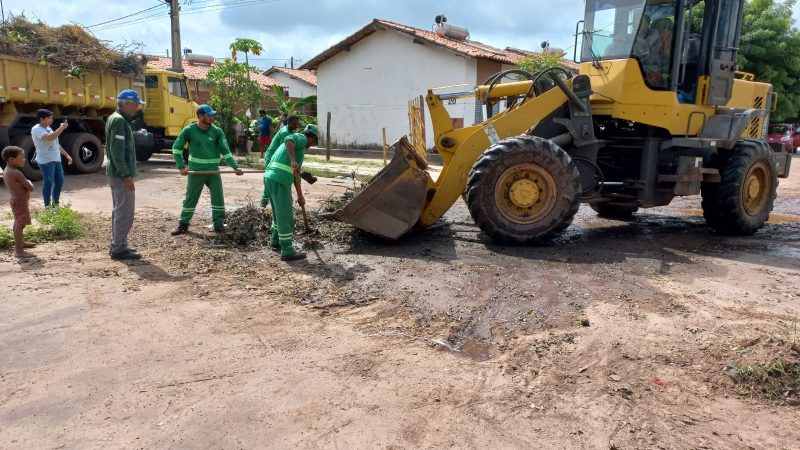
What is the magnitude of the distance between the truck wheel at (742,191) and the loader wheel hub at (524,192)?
2784mm

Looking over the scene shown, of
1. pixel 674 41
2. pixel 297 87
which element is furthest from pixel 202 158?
pixel 297 87

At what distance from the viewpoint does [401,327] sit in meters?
4.32

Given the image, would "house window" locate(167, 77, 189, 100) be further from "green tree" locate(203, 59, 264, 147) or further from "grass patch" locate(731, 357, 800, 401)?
"grass patch" locate(731, 357, 800, 401)

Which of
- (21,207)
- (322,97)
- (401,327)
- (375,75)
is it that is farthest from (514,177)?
(322,97)

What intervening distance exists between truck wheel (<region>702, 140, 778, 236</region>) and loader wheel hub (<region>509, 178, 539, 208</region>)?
9.13 feet

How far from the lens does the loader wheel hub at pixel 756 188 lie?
25.1 feet

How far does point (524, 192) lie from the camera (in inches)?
255

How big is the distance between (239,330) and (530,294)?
2.39 m

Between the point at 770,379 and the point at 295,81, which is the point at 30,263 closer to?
the point at 770,379

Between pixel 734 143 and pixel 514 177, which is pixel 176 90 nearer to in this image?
pixel 514 177

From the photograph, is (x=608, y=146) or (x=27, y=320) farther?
(x=608, y=146)

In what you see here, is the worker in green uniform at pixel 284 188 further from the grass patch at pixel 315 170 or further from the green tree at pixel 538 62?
the green tree at pixel 538 62

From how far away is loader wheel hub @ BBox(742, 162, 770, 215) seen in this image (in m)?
7.66

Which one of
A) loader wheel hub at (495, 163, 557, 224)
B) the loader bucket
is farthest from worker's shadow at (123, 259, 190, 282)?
loader wheel hub at (495, 163, 557, 224)
